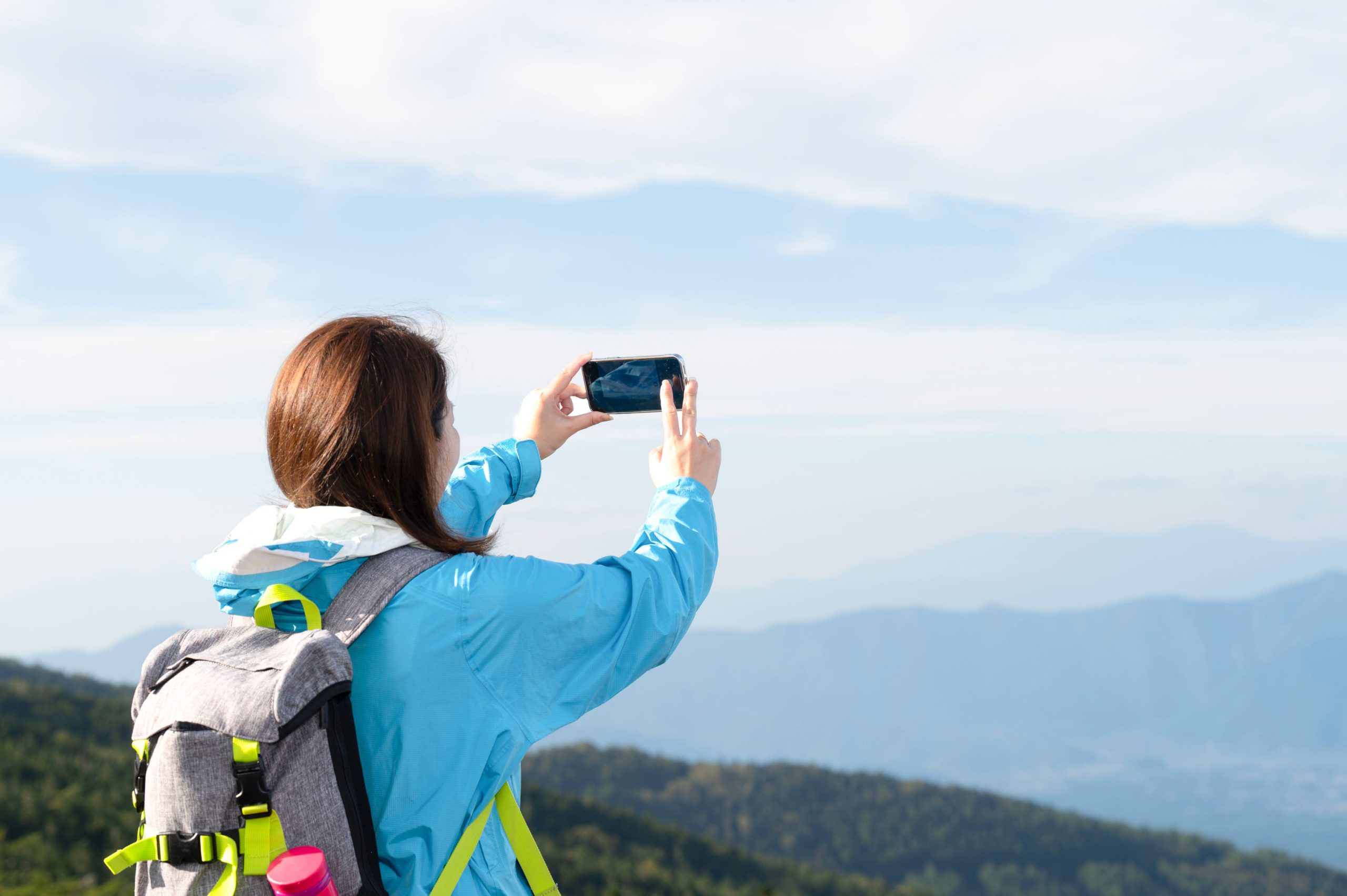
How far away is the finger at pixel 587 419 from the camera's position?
10.5 ft

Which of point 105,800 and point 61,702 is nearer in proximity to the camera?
point 105,800

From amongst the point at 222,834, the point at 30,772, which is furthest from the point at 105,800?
the point at 222,834

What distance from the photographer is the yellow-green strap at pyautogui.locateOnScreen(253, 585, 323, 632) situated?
208 cm

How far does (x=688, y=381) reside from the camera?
2.77 m

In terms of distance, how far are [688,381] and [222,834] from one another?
147cm

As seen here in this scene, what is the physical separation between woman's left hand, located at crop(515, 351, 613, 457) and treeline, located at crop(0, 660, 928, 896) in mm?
6788

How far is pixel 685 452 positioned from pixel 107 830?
36.6 feet

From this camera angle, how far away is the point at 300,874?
188cm

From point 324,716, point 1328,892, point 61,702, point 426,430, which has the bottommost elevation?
point 1328,892

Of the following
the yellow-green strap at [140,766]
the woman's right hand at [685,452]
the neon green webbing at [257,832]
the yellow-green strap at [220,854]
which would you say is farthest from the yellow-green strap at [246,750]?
the woman's right hand at [685,452]

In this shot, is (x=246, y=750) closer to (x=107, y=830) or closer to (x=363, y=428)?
(x=363, y=428)

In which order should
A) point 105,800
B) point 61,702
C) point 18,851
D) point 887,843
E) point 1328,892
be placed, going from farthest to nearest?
point 1328,892
point 887,843
point 61,702
point 105,800
point 18,851

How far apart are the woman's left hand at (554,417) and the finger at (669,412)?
0.50 metres

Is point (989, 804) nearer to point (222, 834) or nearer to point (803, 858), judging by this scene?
point (803, 858)
